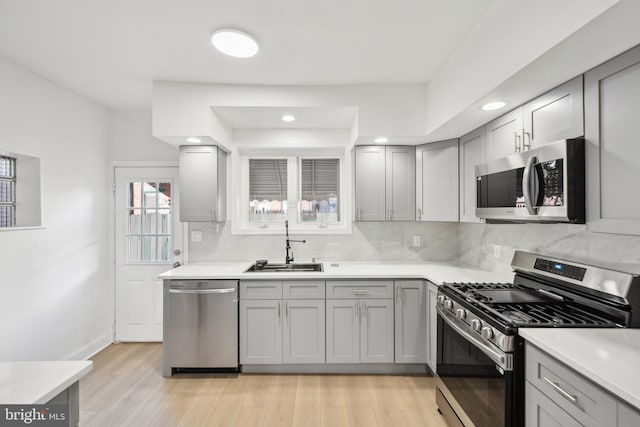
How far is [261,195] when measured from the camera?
12.0 ft

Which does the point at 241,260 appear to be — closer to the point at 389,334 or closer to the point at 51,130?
the point at 389,334

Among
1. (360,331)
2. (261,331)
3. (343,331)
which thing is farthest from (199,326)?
(360,331)

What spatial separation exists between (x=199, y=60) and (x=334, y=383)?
2889 millimetres

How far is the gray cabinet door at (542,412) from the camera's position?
46.6 inches

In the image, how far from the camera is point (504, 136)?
6.98 feet

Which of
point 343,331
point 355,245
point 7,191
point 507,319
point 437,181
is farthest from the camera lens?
point 355,245

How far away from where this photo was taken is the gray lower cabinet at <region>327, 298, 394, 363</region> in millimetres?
2766

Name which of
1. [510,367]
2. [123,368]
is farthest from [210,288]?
[510,367]

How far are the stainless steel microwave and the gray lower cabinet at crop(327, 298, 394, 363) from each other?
4.18 feet

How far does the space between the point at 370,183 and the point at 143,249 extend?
2.71 m

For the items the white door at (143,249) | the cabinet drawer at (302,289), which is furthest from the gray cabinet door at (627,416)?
the white door at (143,249)

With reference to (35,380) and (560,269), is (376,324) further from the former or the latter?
(35,380)

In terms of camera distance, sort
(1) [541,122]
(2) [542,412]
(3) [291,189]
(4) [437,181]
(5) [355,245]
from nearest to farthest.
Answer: (2) [542,412]
(1) [541,122]
(4) [437,181]
(5) [355,245]
(3) [291,189]

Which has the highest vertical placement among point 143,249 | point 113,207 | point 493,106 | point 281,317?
point 493,106
